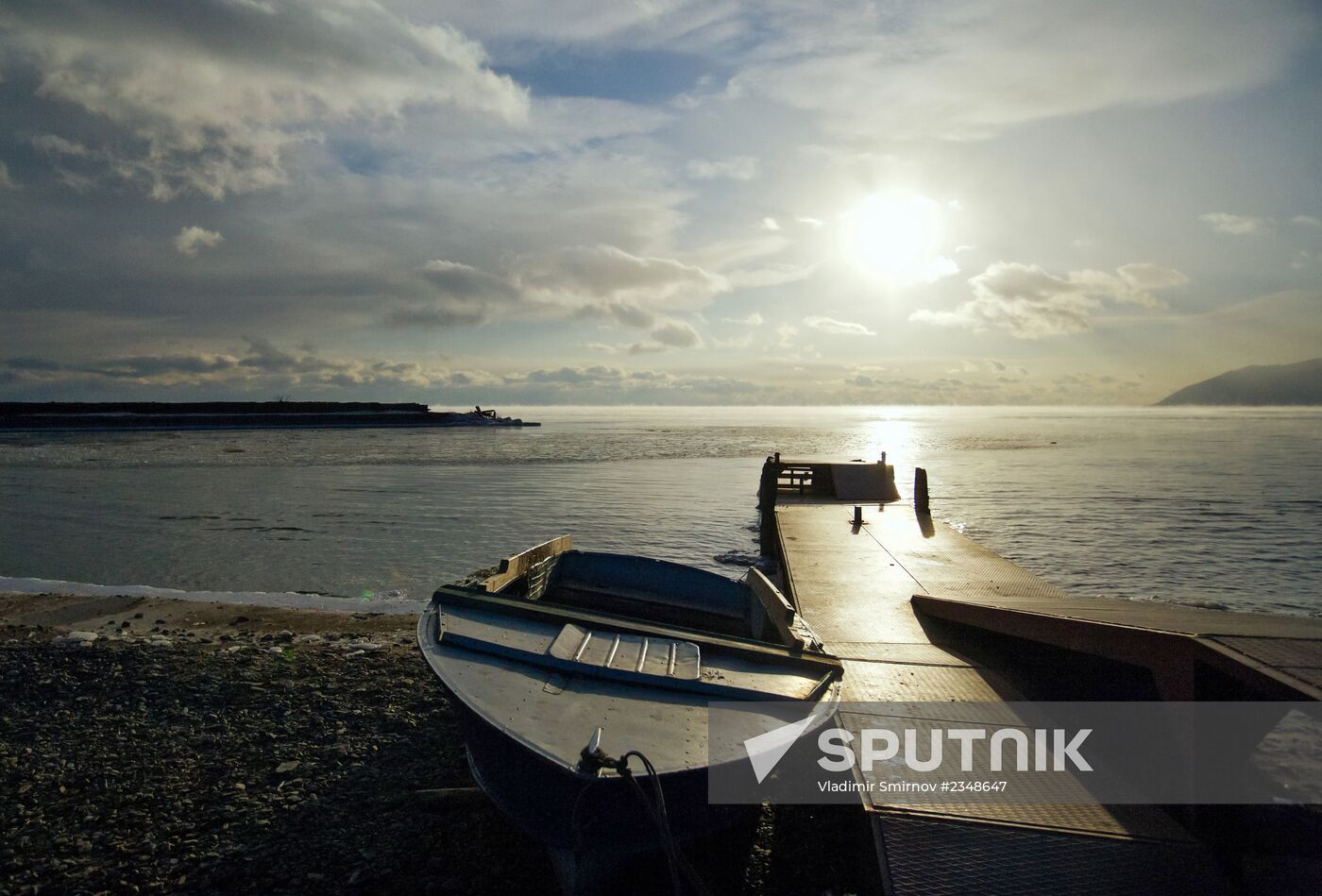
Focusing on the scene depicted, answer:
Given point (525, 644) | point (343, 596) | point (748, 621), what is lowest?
point (343, 596)

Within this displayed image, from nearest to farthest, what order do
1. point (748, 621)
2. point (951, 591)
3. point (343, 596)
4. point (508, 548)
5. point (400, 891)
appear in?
point (400, 891) → point (748, 621) → point (951, 591) → point (343, 596) → point (508, 548)

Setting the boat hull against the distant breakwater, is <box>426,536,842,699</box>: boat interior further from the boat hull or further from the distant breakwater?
the distant breakwater

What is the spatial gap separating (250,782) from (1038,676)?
731cm

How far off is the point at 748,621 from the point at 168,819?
5.89 m

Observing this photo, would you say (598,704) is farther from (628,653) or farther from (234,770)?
(234,770)

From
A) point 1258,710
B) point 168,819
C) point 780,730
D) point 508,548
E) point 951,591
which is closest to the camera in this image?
point 1258,710

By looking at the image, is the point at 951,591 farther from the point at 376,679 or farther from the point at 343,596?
the point at 343,596

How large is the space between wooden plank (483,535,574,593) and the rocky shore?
1.55m

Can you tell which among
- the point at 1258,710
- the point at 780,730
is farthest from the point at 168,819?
the point at 1258,710

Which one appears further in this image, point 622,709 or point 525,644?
point 525,644

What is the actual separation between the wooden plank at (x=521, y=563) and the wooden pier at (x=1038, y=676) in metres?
3.53

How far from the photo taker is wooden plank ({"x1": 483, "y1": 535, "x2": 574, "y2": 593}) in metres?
7.85

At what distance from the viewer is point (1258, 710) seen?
395 centimetres

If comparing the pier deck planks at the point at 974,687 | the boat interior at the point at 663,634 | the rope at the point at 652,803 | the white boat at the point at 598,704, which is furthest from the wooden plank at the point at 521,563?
the rope at the point at 652,803
